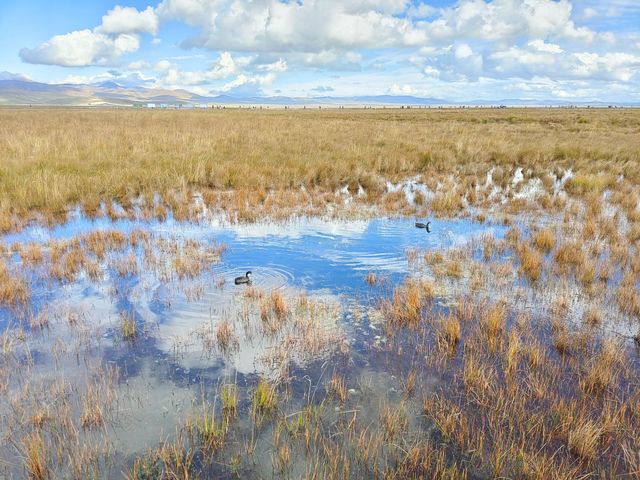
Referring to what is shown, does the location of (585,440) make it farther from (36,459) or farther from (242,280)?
(242,280)

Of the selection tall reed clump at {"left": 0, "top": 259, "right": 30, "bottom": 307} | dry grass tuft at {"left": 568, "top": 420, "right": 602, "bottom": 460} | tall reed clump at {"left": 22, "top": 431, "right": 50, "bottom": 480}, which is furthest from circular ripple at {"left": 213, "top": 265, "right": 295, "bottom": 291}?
dry grass tuft at {"left": 568, "top": 420, "right": 602, "bottom": 460}

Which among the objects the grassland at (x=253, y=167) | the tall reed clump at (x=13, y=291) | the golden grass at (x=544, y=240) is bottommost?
the tall reed clump at (x=13, y=291)

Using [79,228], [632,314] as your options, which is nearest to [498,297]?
[632,314]

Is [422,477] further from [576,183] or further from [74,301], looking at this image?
[576,183]

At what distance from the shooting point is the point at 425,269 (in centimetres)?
800

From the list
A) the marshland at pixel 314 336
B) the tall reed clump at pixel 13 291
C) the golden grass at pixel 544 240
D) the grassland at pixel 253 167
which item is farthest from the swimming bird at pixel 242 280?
the golden grass at pixel 544 240

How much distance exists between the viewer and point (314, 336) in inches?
219

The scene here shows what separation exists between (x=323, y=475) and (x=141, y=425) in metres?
1.85

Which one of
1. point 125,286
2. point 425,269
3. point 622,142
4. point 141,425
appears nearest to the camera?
point 141,425

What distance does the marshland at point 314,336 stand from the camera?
3.75 m

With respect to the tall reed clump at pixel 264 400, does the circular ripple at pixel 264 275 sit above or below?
above

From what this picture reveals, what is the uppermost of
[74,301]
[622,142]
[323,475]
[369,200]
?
[622,142]

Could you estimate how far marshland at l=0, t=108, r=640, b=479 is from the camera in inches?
147

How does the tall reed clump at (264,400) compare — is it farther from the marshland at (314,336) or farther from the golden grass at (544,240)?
the golden grass at (544,240)
